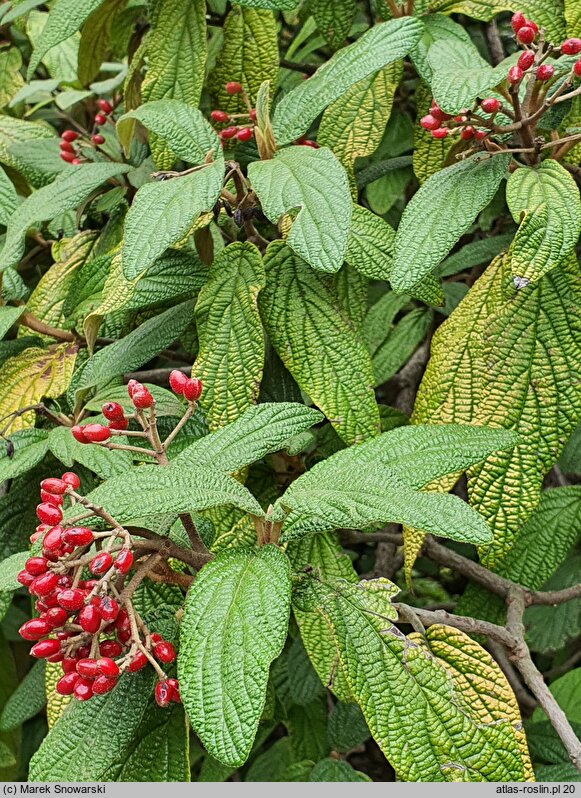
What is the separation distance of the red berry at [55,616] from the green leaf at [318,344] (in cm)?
42

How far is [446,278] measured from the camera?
5.59 feet

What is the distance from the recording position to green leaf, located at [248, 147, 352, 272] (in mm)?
919

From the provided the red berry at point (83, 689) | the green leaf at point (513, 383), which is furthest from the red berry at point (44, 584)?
the green leaf at point (513, 383)

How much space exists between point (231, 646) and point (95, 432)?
0.27m

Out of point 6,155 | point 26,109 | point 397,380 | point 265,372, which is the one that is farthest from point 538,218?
point 26,109

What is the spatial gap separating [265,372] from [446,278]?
604mm

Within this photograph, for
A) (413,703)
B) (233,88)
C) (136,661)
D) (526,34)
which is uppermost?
(526,34)

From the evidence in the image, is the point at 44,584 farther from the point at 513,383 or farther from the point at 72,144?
the point at 72,144

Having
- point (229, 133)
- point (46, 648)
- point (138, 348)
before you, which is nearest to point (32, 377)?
point (138, 348)

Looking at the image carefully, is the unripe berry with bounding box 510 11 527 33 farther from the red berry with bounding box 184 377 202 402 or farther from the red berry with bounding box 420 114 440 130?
the red berry with bounding box 184 377 202 402

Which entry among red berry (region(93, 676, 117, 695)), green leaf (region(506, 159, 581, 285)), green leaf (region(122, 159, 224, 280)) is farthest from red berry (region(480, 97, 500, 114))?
red berry (region(93, 676, 117, 695))

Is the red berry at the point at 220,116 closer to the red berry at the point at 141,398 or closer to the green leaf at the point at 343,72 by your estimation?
the green leaf at the point at 343,72

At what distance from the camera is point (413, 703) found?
0.85 meters

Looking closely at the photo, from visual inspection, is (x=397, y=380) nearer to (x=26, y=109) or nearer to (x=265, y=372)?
(x=265, y=372)
